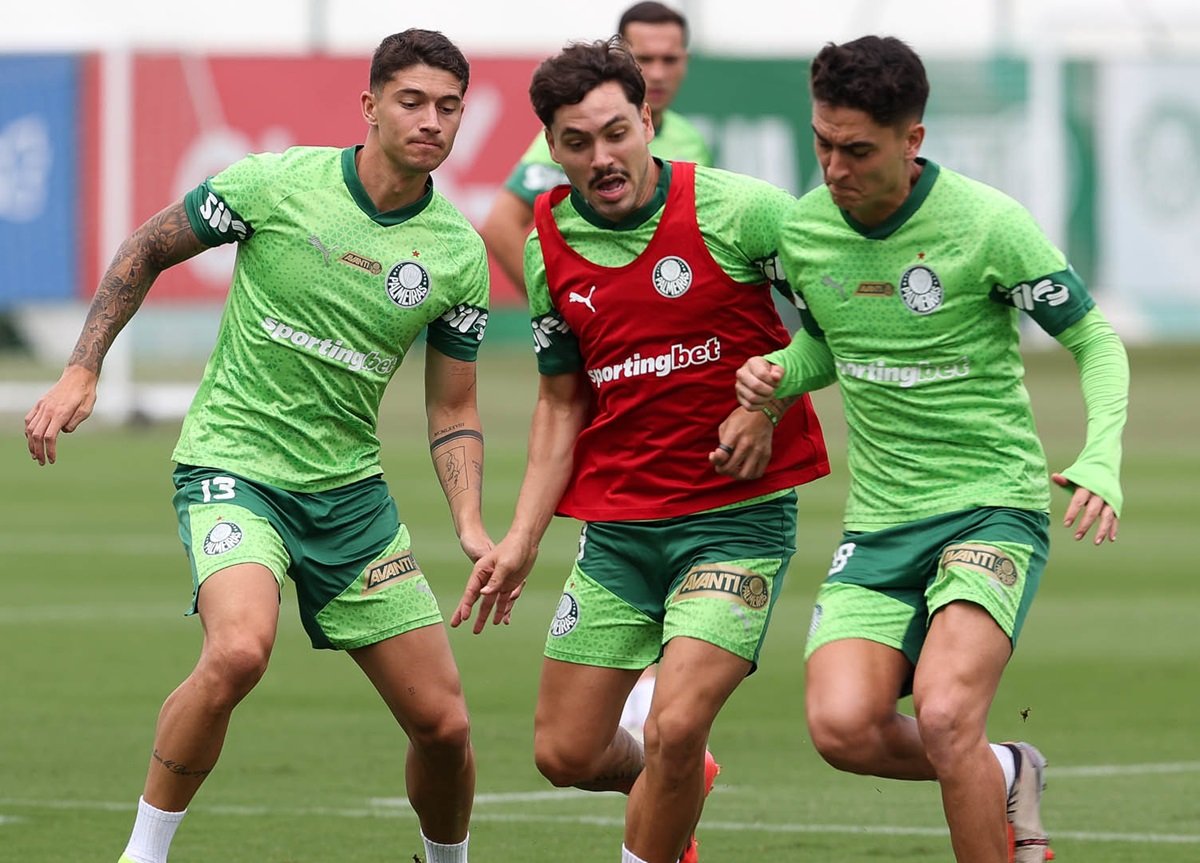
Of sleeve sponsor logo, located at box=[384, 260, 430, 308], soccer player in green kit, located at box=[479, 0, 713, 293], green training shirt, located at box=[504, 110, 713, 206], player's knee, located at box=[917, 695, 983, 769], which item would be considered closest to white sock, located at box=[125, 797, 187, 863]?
sleeve sponsor logo, located at box=[384, 260, 430, 308]

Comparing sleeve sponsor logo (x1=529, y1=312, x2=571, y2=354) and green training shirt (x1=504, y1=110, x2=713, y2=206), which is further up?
sleeve sponsor logo (x1=529, y1=312, x2=571, y2=354)

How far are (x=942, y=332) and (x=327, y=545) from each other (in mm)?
1918

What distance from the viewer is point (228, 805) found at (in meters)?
9.01

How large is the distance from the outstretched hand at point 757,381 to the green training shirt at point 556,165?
4034 mm

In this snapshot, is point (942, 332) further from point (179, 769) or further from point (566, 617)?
point (179, 769)

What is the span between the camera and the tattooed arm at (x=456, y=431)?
7.70 m

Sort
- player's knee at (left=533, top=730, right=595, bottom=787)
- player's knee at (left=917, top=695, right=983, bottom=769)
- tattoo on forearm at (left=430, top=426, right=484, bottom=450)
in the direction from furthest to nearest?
tattoo on forearm at (left=430, top=426, right=484, bottom=450), player's knee at (left=533, top=730, right=595, bottom=787), player's knee at (left=917, top=695, right=983, bottom=769)

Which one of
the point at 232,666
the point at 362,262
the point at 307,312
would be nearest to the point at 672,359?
the point at 362,262

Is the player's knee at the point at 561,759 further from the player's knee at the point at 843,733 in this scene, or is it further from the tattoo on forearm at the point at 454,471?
the player's knee at the point at 843,733

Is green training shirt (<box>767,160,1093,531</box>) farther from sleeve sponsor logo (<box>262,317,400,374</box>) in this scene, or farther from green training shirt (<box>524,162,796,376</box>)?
sleeve sponsor logo (<box>262,317,400,374</box>)

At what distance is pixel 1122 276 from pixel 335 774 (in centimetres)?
2211

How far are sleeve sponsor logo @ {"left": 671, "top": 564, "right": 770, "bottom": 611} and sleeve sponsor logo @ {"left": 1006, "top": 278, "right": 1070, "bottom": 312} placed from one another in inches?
43.8

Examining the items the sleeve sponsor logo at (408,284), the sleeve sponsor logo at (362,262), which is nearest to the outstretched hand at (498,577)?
the sleeve sponsor logo at (408,284)

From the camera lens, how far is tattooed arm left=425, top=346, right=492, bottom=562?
770 centimetres
